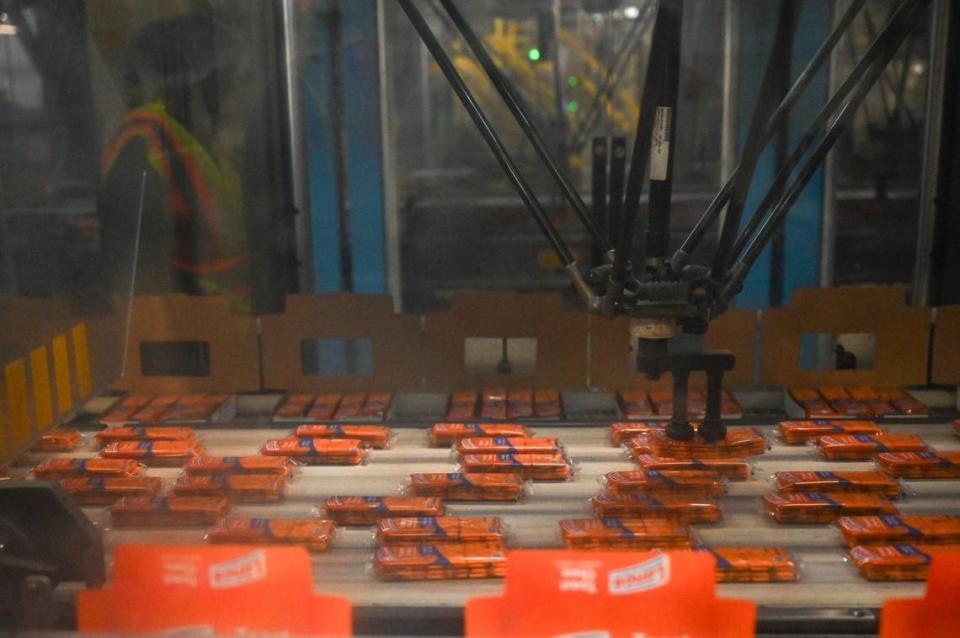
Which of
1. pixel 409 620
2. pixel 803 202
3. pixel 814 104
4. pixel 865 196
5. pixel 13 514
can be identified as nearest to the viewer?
pixel 409 620

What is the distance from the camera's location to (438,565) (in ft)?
5.10

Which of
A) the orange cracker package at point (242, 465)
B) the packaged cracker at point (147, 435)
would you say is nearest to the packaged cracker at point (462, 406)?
the orange cracker package at point (242, 465)

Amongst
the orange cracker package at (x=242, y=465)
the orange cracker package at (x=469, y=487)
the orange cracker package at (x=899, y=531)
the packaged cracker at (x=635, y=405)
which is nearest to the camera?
Result: the orange cracker package at (x=899, y=531)

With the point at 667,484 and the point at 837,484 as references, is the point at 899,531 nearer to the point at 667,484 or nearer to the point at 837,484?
the point at 837,484

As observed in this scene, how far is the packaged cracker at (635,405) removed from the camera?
2.32m

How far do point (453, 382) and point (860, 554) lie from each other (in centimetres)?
126

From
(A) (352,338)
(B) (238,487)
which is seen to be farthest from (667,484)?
(A) (352,338)

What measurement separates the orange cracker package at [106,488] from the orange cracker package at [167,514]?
0.29 feet

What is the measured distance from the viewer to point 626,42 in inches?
144

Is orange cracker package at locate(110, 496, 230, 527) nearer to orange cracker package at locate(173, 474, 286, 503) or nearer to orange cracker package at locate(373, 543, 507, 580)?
orange cracker package at locate(173, 474, 286, 503)

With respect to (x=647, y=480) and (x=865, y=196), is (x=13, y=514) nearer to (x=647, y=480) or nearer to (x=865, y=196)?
(x=647, y=480)

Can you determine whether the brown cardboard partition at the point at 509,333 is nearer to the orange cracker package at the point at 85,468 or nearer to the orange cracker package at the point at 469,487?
the orange cracker package at the point at 469,487

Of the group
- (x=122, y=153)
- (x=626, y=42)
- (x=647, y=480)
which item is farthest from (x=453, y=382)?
(x=626, y=42)

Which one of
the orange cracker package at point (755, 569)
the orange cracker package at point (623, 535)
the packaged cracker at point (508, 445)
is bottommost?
the orange cracker package at point (755, 569)
